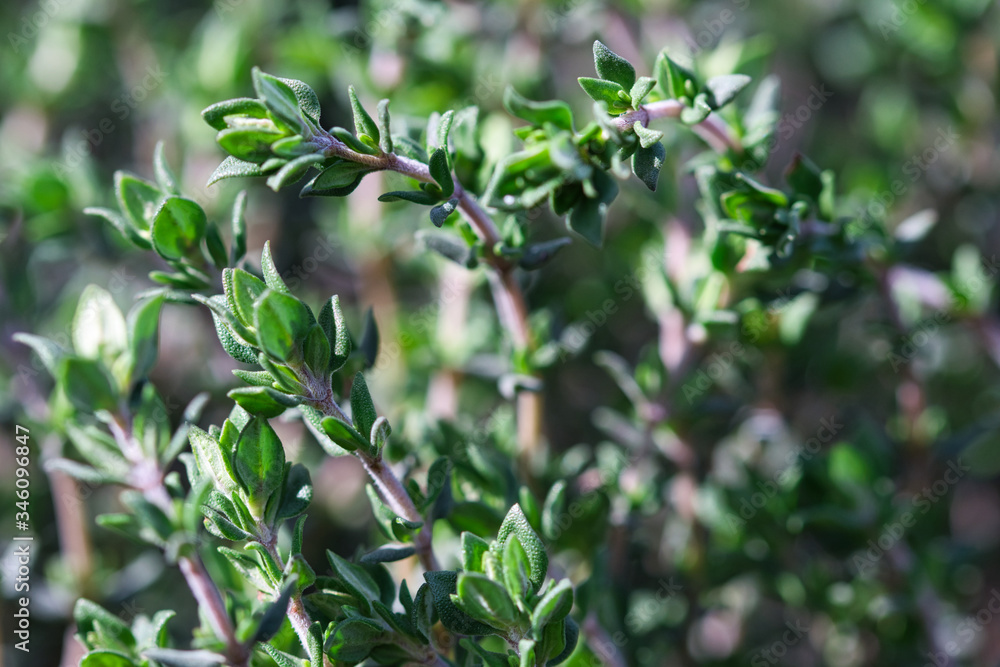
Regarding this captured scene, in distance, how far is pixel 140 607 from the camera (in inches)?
71.9

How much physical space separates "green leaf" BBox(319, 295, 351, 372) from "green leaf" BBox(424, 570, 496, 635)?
29cm

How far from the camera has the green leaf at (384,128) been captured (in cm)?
101

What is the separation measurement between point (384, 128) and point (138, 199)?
0.46 metres

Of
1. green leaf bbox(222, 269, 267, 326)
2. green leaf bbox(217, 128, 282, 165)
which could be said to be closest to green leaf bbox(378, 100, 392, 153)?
green leaf bbox(217, 128, 282, 165)

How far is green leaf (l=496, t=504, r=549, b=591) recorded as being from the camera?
1021 millimetres

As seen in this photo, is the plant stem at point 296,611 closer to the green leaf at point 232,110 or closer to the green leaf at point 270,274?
the green leaf at point 270,274

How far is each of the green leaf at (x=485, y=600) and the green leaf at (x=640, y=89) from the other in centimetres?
61

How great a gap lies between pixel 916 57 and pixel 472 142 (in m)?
1.63

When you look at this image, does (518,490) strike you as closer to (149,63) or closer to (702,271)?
(702,271)

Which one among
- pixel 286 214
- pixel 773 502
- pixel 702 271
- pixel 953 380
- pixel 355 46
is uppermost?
pixel 355 46

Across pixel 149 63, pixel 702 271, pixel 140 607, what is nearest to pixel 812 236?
pixel 702 271

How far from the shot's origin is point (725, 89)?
111 centimetres

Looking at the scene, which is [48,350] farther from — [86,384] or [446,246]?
[446,246]

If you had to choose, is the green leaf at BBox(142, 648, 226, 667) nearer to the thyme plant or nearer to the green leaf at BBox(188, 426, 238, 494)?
the thyme plant
